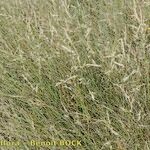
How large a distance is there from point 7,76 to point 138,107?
2.52ft

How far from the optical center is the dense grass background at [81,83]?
5.35 ft

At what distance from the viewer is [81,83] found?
1831mm

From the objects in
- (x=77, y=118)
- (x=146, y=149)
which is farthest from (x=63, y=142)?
(x=146, y=149)

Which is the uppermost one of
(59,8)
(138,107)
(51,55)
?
(59,8)

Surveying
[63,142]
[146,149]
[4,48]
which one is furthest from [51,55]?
[146,149]

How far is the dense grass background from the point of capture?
163cm

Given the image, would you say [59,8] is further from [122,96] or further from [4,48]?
[122,96]

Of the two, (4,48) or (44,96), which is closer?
(44,96)

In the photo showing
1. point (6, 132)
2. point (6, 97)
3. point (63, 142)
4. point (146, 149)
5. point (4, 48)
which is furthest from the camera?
point (4, 48)

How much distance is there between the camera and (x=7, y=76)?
2.03m

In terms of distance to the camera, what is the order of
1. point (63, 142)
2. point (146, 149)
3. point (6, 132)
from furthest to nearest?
point (6, 132) → point (63, 142) → point (146, 149)

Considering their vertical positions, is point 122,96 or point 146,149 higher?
point 122,96

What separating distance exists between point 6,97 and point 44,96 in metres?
0.24

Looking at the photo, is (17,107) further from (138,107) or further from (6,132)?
(138,107)
